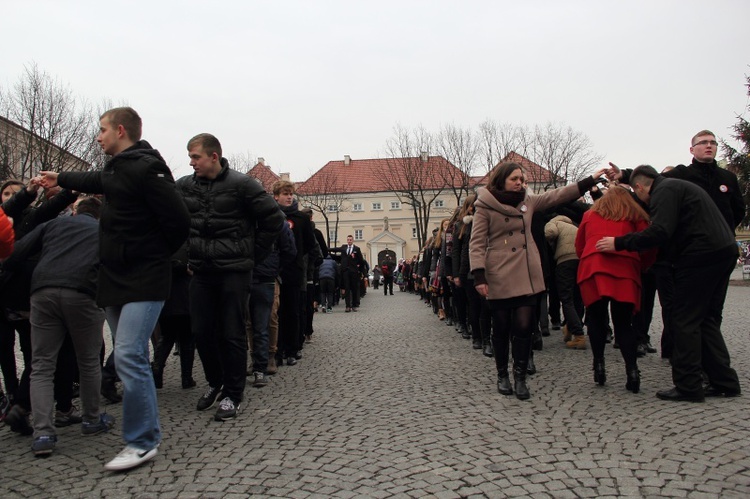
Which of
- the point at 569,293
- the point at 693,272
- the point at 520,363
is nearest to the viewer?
the point at 693,272

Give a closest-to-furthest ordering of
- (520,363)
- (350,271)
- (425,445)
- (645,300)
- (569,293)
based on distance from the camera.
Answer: (425,445)
(520,363)
(645,300)
(569,293)
(350,271)

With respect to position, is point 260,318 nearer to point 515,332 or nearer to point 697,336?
point 515,332

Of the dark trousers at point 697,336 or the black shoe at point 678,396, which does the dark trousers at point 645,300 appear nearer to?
the dark trousers at point 697,336

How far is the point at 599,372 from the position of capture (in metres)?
5.66

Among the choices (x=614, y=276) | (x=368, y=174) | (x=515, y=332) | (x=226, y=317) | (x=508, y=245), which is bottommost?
(x=515, y=332)

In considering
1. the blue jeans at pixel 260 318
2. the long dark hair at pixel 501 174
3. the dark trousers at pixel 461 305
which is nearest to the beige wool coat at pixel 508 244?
the long dark hair at pixel 501 174

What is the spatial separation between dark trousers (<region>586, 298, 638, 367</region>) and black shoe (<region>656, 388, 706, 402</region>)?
396 mm

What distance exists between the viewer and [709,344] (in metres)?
5.18

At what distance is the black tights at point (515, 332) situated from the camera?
5.49 meters

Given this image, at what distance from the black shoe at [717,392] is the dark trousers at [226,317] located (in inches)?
151

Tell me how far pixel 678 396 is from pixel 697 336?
516mm

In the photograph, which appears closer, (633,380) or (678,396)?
(678,396)

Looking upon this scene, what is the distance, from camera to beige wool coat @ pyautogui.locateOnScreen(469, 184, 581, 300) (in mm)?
5535

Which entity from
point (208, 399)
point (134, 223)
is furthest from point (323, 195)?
point (134, 223)
